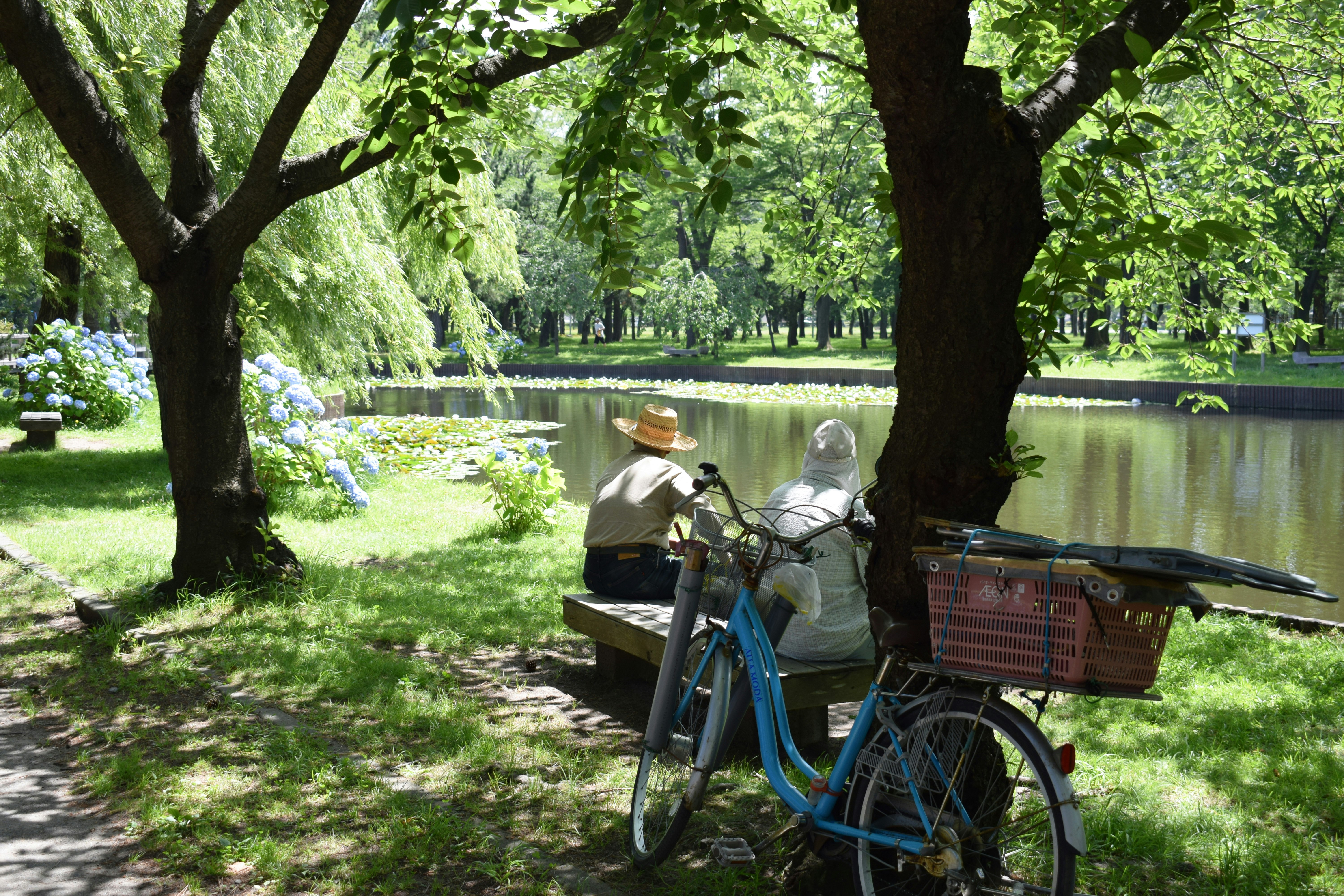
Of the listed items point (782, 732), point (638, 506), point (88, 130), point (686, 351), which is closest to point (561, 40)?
point (638, 506)

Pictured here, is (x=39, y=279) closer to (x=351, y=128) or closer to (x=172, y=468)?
(x=351, y=128)

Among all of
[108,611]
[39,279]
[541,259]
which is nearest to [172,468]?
[108,611]

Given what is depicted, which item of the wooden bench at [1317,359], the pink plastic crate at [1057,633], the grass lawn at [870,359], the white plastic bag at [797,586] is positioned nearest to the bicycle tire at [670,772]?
the white plastic bag at [797,586]

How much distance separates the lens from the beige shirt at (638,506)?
196 inches

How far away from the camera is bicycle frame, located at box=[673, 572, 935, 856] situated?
261cm

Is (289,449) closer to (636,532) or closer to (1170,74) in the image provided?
(636,532)

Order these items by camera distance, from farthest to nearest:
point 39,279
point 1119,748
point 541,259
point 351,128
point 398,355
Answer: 1. point 541,259
2. point 39,279
3. point 398,355
4. point 351,128
5. point 1119,748

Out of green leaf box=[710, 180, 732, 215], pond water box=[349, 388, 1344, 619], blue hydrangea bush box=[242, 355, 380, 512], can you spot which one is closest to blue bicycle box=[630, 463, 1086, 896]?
green leaf box=[710, 180, 732, 215]

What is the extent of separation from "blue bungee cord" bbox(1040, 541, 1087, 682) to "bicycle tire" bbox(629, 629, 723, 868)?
116cm

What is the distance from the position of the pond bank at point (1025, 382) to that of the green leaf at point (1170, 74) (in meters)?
15.1

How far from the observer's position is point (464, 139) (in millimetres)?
8727

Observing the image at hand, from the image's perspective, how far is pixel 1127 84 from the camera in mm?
2877

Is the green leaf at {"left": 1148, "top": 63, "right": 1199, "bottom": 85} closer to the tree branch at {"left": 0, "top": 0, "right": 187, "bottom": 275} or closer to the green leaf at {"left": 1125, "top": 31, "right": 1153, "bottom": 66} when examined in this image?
the green leaf at {"left": 1125, "top": 31, "right": 1153, "bottom": 66}

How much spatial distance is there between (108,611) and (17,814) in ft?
8.01
